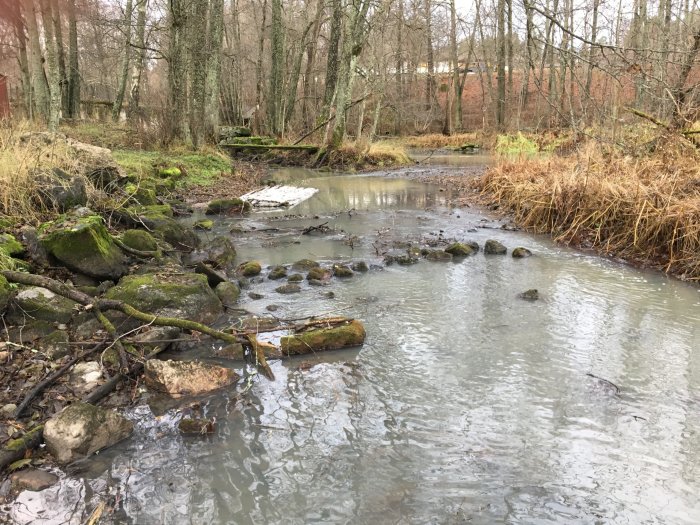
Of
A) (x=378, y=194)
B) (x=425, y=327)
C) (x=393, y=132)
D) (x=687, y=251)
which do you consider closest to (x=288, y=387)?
(x=425, y=327)

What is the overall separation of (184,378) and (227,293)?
1.83 m

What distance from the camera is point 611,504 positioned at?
8.66 feet

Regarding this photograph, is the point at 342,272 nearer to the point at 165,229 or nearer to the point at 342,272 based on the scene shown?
the point at 342,272

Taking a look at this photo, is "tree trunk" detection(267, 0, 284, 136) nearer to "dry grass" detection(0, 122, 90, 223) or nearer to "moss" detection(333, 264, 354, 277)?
"dry grass" detection(0, 122, 90, 223)

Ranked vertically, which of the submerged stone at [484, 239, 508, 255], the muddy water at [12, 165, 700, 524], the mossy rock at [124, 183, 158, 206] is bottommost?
the muddy water at [12, 165, 700, 524]

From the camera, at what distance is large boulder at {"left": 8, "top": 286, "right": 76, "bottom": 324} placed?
158 inches

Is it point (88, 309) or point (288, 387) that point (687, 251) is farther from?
point (88, 309)

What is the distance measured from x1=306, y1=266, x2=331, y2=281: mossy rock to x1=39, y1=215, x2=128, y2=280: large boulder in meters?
1.98

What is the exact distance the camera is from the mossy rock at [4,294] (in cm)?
394

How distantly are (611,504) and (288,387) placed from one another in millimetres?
2106

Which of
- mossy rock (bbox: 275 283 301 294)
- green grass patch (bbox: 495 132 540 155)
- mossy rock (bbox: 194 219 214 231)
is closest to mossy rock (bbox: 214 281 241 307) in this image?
mossy rock (bbox: 275 283 301 294)

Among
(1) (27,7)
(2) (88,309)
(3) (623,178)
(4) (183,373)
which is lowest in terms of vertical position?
(4) (183,373)

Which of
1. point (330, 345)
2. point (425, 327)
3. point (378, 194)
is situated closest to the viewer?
point (330, 345)

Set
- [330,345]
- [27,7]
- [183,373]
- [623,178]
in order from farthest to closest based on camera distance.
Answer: [623,178] → [330,345] → [183,373] → [27,7]
